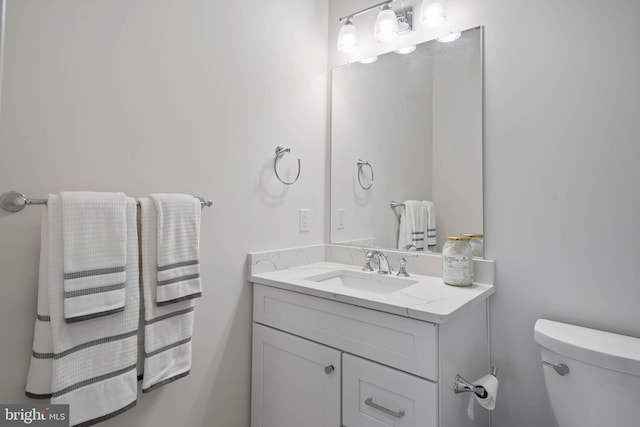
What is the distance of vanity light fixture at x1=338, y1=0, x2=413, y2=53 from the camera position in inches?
67.1

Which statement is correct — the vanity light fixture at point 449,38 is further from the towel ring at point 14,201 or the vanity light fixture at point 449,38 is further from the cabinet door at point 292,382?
the towel ring at point 14,201

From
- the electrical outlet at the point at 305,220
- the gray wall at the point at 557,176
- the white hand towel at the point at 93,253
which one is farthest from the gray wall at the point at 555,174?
the white hand towel at the point at 93,253

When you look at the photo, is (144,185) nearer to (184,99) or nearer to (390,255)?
(184,99)

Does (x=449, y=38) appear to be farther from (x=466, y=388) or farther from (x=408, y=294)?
(x=466, y=388)

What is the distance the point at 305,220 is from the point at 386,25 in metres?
1.05

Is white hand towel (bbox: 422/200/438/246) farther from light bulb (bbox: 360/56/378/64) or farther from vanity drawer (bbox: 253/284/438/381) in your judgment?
light bulb (bbox: 360/56/378/64)

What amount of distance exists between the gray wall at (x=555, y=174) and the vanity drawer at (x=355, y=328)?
0.54 m

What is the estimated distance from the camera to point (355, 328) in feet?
4.11

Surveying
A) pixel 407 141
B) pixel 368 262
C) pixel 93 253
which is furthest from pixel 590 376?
pixel 93 253

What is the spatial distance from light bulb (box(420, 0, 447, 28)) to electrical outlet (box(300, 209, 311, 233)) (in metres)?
1.06

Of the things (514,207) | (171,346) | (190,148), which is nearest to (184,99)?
(190,148)

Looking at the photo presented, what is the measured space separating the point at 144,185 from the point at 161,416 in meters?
0.85

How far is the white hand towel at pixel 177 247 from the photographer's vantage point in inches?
46.3

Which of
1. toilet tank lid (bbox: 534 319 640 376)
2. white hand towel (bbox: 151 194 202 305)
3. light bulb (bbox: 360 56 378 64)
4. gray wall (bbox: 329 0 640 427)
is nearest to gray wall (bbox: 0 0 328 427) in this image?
white hand towel (bbox: 151 194 202 305)
